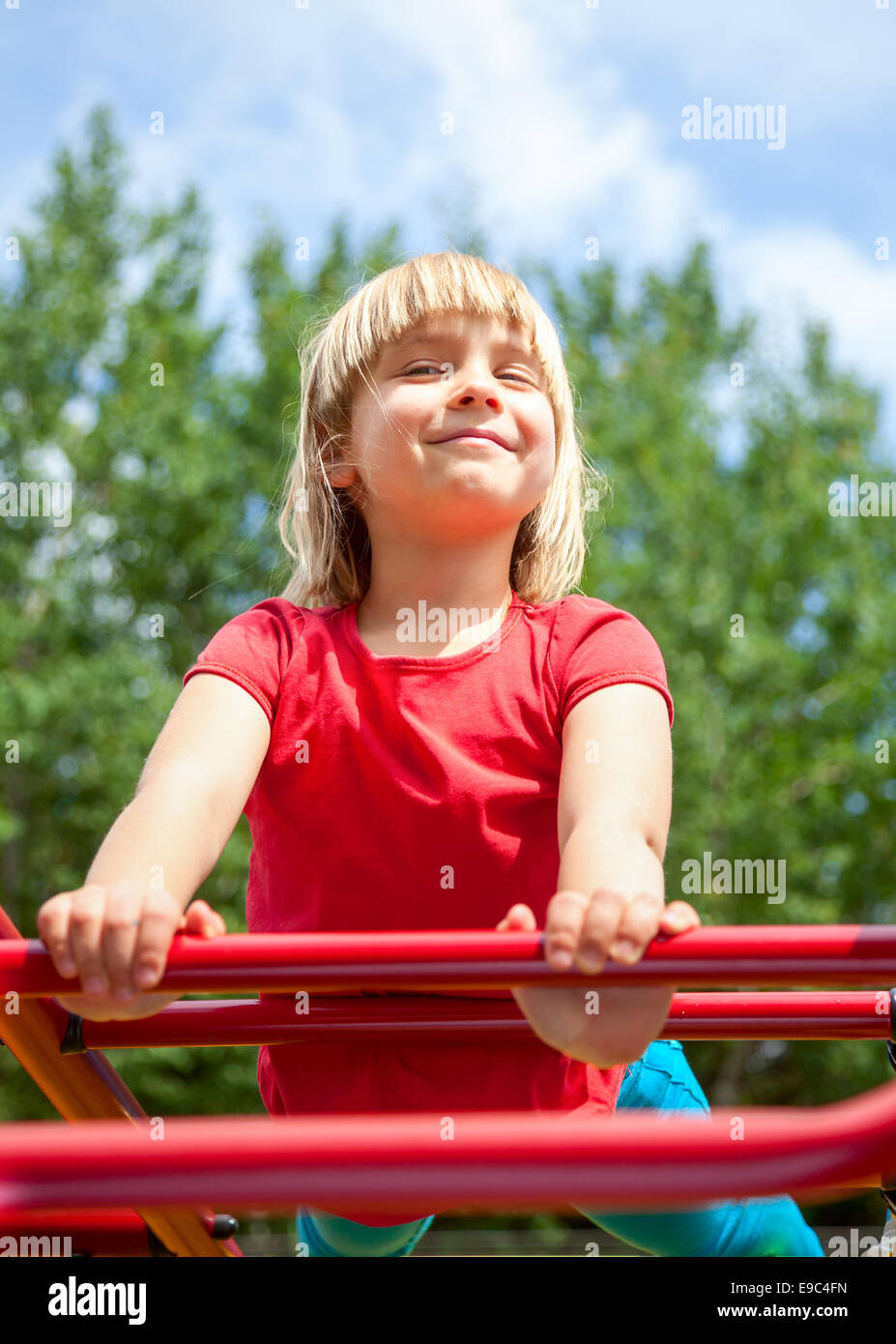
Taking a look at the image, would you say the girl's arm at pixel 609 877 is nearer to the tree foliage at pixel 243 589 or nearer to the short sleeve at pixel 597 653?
the short sleeve at pixel 597 653

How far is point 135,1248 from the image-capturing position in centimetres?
184

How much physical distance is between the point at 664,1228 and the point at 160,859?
977mm

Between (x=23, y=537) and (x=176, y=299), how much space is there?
3485 mm

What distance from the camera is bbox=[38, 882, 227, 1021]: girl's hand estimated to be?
91cm

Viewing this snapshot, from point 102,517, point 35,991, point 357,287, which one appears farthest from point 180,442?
point 35,991

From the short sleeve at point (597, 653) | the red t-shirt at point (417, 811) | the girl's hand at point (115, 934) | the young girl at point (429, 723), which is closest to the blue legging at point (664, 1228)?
the young girl at point (429, 723)

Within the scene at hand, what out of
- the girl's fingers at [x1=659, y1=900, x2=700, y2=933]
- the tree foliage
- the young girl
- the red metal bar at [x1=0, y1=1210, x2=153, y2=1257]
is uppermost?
the tree foliage

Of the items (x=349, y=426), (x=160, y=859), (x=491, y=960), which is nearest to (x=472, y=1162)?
(x=491, y=960)

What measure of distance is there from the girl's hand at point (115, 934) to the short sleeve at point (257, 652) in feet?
1.86

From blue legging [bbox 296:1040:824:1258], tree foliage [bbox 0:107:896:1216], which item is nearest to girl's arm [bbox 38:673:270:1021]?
blue legging [bbox 296:1040:824:1258]

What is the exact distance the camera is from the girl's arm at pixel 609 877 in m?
0.88

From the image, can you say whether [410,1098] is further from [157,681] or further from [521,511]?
[157,681]

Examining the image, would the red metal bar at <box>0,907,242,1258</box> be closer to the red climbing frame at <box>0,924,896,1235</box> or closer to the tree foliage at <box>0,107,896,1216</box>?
the red climbing frame at <box>0,924,896,1235</box>

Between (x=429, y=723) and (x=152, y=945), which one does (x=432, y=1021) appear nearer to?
(x=429, y=723)
